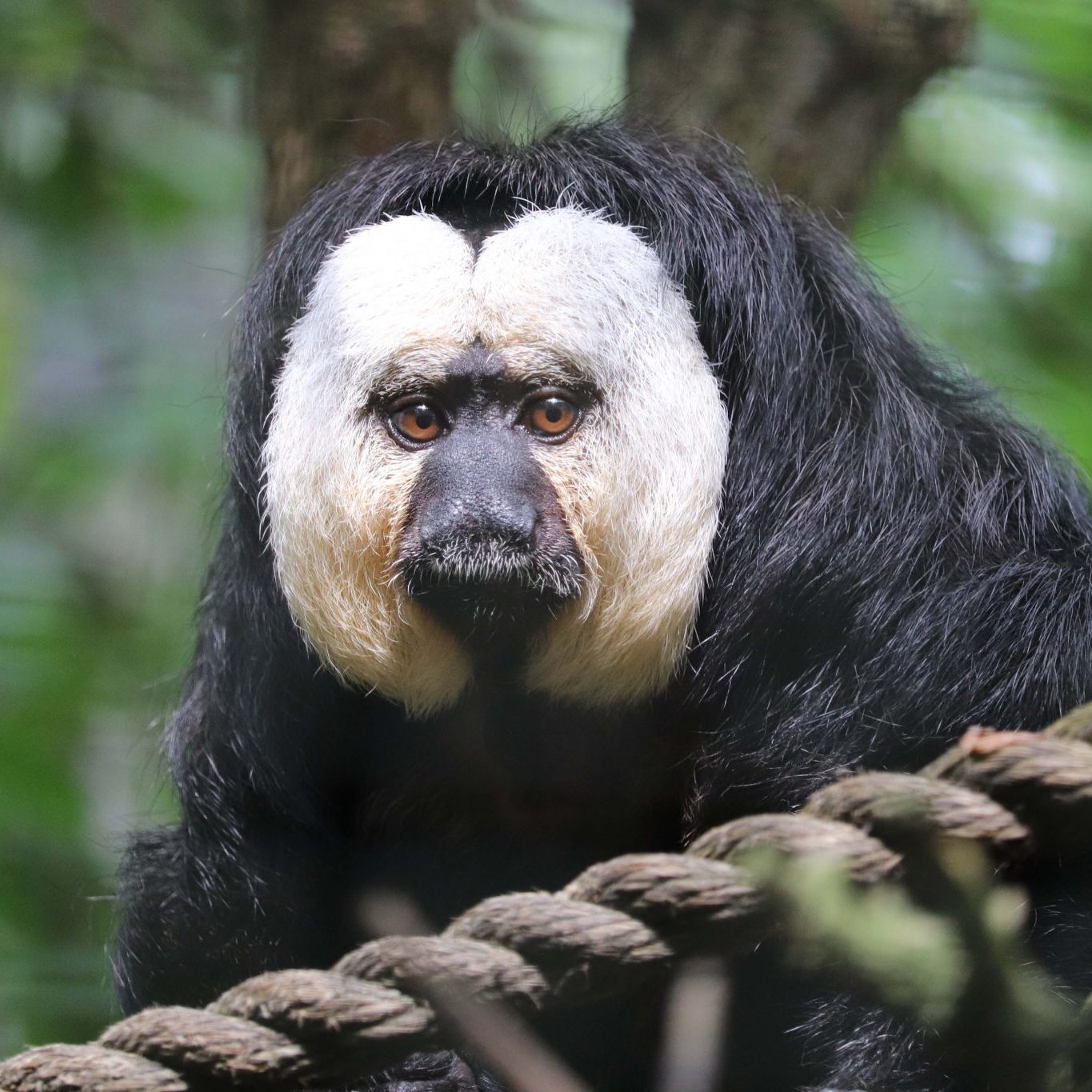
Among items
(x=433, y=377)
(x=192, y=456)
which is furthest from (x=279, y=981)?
(x=192, y=456)

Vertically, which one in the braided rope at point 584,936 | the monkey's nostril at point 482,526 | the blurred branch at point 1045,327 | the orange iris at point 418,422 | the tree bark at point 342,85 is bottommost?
the braided rope at point 584,936

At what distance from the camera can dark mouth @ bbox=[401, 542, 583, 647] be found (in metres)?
2.24

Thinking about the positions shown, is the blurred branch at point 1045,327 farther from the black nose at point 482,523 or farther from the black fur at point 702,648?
the black nose at point 482,523

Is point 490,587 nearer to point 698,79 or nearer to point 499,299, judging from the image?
point 499,299

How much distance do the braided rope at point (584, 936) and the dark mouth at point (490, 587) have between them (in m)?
0.78

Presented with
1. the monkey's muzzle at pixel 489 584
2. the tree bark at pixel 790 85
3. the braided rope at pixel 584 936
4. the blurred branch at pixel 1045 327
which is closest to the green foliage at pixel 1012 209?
the blurred branch at pixel 1045 327

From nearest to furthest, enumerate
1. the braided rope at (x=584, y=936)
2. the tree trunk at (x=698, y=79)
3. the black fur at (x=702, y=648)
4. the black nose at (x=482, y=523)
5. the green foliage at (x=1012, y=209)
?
the braided rope at (x=584, y=936) → the black nose at (x=482, y=523) → the black fur at (x=702, y=648) → the tree trunk at (x=698, y=79) → the green foliage at (x=1012, y=209)

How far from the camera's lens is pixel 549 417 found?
7.82 ft

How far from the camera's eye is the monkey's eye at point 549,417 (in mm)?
2379

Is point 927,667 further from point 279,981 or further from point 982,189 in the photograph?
point 982,189

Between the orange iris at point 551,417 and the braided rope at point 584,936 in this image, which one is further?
the orange iris at point 551,417

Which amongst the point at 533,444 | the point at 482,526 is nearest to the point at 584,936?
the point at 482,526

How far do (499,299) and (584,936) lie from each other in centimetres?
123

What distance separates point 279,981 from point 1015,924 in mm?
828
